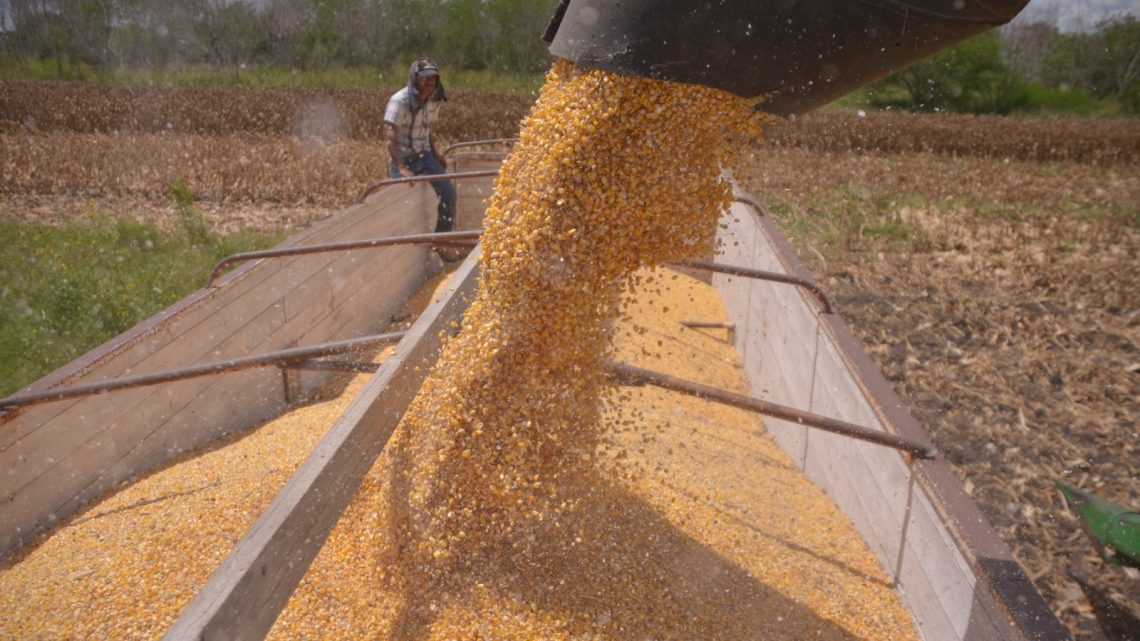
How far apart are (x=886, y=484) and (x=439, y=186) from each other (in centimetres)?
451

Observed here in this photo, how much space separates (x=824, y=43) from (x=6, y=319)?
5156mm

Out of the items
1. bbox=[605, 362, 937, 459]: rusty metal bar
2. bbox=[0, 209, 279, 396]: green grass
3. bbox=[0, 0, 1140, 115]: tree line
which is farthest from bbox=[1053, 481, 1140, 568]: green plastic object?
bbox=[0, 0, 1140, 115]: tree line

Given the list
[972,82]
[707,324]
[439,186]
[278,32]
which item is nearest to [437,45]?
[278,32]

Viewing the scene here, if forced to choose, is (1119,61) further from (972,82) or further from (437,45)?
(437,45)

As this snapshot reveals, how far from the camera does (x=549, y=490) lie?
236cm

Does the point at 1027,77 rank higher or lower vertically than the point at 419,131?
higher

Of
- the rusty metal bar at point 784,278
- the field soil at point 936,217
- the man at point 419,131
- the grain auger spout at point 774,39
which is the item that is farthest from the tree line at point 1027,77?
the grain auger spout at point 774,39

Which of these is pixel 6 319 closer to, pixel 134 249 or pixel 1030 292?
pixel 134 249

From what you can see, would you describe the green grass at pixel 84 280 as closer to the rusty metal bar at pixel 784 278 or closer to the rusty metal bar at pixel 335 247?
the rusty metal bar at pixel 335 247

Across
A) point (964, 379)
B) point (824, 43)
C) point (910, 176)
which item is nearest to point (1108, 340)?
point (964, 379)

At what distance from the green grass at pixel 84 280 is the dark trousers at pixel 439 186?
1508 mm

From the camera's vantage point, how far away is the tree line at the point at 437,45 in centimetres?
1538

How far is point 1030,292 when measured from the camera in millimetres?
6496

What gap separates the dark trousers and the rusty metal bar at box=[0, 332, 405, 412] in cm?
314
